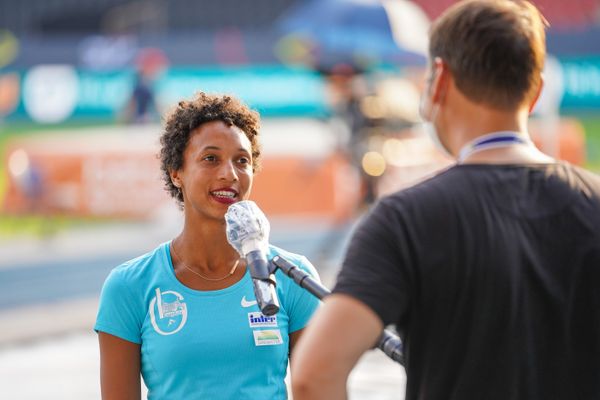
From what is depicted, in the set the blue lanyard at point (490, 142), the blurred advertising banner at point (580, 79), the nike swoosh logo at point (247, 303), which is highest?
the blurred advertising banner at point (580, 79)

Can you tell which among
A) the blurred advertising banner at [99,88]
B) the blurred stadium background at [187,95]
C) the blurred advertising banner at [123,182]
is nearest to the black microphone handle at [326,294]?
the blurred stadium background at [187,95]

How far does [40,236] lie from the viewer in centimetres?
1783

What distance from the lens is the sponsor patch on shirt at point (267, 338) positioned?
3.21 m

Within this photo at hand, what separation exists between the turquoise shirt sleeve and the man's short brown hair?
1.26m

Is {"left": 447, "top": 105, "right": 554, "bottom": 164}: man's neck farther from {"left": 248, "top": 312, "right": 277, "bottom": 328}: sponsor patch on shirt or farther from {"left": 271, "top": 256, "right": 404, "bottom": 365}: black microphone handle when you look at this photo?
{"left": 248, "top": 312, "right": 277, "bottom": 328}: sponsor patch on shirt

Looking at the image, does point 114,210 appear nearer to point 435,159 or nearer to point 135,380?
point 435,159

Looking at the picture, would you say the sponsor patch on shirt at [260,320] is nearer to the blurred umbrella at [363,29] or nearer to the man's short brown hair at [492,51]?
the man's short brown hair at [492,51]

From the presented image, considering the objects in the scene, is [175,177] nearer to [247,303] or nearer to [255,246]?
[247,303]

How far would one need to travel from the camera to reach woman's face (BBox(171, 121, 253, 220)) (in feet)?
10.9

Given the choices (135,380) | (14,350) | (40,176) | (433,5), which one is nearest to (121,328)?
(135,380)

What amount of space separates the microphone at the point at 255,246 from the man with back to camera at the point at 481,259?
386 millimetres

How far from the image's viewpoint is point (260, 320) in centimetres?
324

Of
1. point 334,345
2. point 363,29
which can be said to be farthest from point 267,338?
point 363,29

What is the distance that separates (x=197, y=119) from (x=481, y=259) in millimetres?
1392
